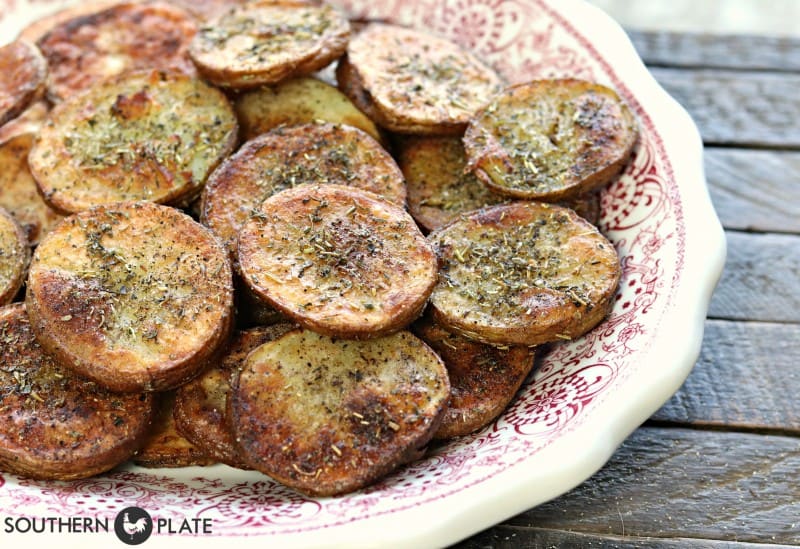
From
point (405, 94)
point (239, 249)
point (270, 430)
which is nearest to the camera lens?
point (270, 430)

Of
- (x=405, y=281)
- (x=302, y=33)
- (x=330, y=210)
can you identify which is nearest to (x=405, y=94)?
(x=302, y=33)

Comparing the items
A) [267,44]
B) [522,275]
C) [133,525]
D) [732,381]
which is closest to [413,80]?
[267,44]

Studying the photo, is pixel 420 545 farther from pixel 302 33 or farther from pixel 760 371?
pixel 302 33

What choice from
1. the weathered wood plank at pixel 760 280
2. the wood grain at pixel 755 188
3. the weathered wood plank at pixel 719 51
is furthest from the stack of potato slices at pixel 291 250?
the weathered wood plank at pixel 719 51

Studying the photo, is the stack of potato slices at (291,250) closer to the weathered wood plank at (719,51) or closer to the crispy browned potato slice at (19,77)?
the crispy browned potato slice at (19,77)

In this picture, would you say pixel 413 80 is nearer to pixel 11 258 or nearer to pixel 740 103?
pixel 11 258

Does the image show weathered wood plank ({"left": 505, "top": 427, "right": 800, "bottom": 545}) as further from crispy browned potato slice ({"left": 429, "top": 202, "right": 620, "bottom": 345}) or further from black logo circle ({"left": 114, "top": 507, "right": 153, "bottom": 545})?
black logo circle ({"left": 114, "top": 507, "right": 153, "bottom": 545})

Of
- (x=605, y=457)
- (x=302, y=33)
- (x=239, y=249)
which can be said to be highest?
(x=302, y=33)
